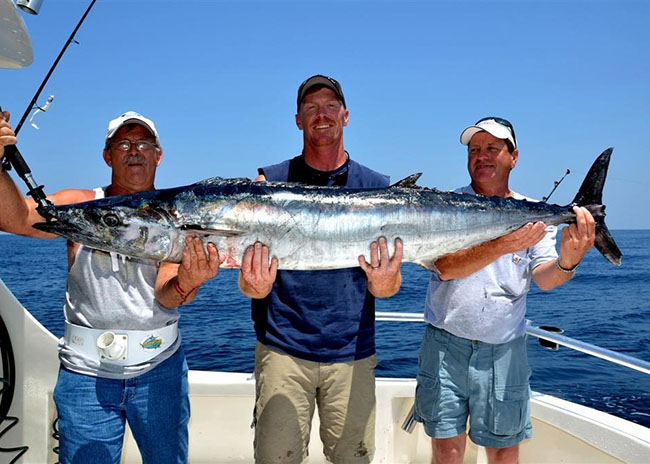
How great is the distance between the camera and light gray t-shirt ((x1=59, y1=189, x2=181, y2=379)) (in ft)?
9.13

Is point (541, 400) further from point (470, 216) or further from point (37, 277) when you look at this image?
point (37, 277)

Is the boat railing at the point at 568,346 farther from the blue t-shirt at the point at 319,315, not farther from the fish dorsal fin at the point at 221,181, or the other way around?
the fish dorsal fin at the point at 221,181

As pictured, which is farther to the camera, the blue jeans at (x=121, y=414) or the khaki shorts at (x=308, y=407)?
the khaki shorts at (x=308, y=407)

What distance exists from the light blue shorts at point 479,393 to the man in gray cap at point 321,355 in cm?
46

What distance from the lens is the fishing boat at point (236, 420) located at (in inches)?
141

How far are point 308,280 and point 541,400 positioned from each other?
2.25m

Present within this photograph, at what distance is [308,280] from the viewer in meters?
3.14

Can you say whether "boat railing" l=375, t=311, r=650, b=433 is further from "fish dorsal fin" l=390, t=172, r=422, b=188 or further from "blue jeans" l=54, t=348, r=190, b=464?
"blue jeans" l=54, t=348, r=190, b=464

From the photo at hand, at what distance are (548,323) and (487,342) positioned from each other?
1498 centimetres

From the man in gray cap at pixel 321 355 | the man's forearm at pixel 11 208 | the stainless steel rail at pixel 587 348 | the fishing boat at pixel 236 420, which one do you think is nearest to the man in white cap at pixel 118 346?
the man's forearm at pixel 11 208

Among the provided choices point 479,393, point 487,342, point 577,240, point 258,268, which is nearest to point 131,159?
point 258,268

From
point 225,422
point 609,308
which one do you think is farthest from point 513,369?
point 609,308

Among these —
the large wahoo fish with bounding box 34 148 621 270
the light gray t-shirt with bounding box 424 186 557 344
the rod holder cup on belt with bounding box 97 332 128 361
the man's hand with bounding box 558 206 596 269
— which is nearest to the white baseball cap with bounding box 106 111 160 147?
the large wahoo fish with bounding box 34 148 621 270

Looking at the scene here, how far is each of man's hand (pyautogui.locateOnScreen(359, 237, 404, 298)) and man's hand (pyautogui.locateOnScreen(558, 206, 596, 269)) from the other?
1.11m
